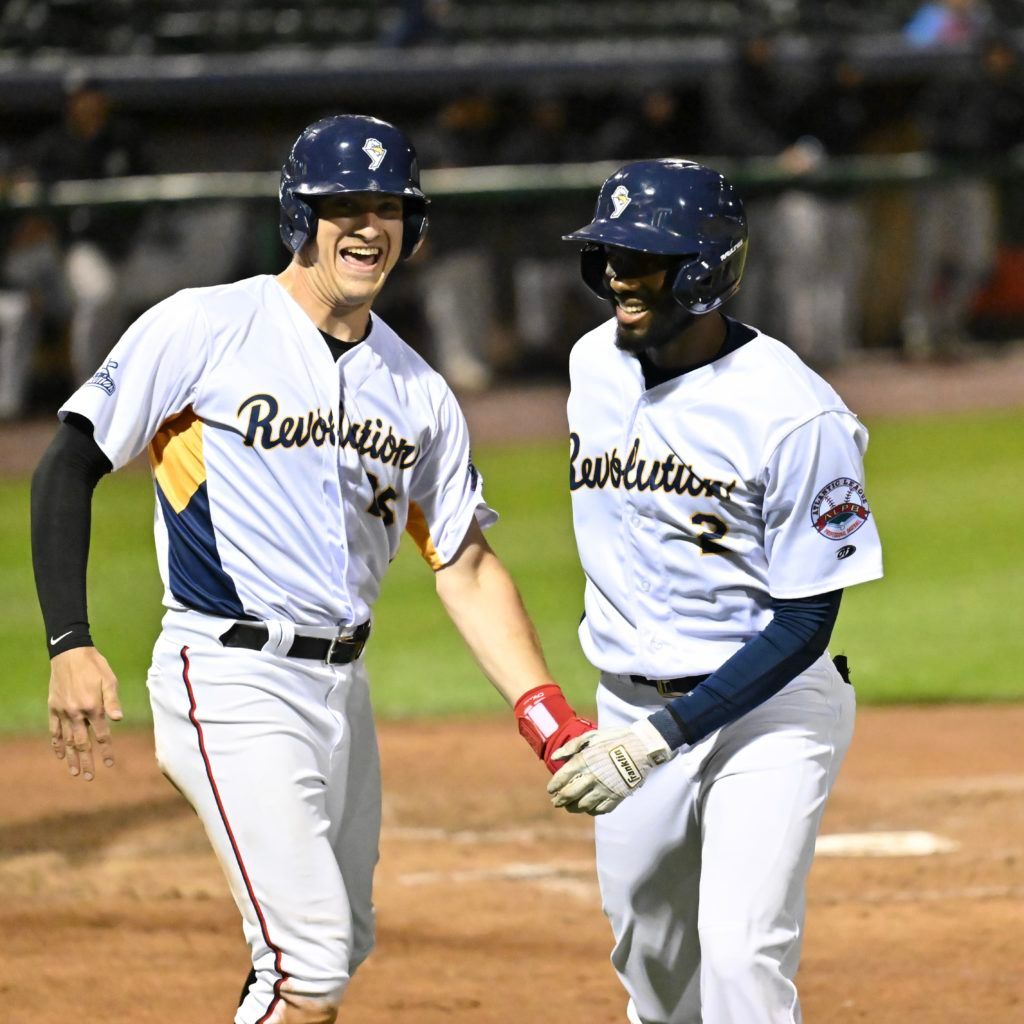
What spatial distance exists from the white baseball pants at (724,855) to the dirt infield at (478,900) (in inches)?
38.9

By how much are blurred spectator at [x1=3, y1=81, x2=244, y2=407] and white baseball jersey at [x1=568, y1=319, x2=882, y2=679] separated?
9131mm

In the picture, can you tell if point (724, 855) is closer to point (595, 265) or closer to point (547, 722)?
point (547, 722)

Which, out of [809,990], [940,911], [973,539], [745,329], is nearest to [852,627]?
[973,539]

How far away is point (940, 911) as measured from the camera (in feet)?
18.4

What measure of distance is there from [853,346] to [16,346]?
20.3ft

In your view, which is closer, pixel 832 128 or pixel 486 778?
pixel 486 778

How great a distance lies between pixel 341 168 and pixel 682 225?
2.35ft

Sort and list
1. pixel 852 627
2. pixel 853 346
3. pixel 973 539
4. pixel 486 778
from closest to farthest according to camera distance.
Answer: pixel 486 778 < pixel 852 627 < pixel 973 539 < pixel 853 346

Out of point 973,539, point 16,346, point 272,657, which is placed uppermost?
point 272,657

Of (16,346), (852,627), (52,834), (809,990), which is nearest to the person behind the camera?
(809,990)

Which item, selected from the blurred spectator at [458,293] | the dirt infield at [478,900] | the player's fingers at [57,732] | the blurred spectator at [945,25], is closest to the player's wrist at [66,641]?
the player's fingers at [57,732]

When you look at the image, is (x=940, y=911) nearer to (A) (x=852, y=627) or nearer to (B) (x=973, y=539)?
(A) (x=852, y=627)

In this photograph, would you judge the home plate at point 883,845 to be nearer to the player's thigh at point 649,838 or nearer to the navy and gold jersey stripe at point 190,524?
the player's thigh at point 649,838

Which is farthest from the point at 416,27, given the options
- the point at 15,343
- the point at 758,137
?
the point at 15,343
